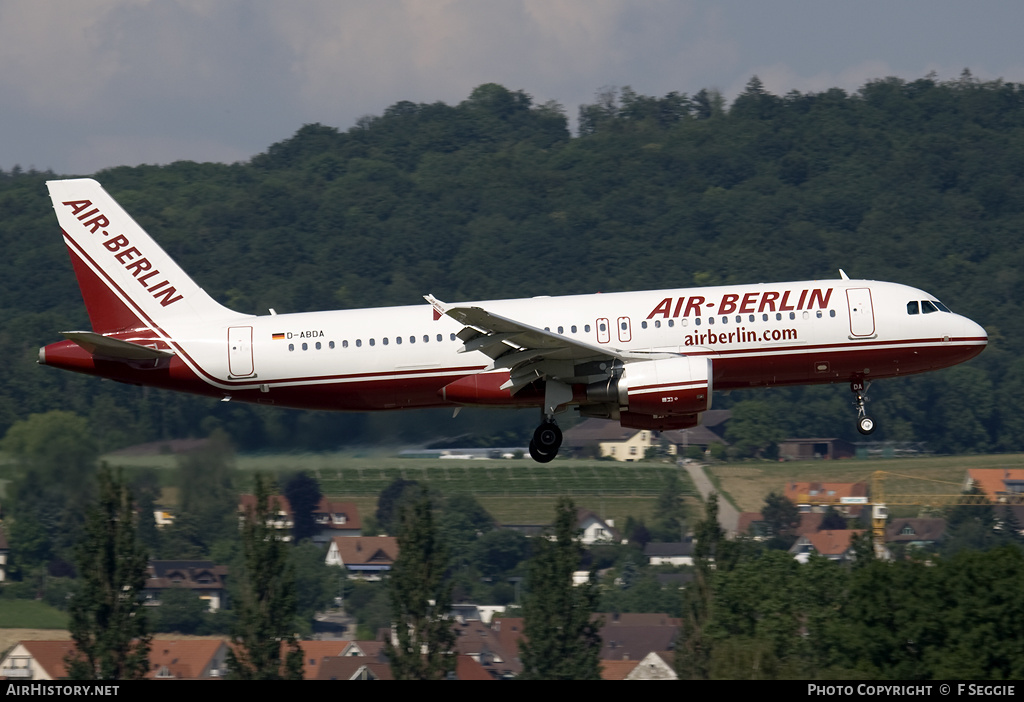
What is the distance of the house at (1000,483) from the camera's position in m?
115

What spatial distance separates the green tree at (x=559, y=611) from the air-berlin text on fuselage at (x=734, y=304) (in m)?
38.1

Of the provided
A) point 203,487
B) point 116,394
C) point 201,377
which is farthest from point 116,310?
point 116,394

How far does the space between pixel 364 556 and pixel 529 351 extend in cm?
7672

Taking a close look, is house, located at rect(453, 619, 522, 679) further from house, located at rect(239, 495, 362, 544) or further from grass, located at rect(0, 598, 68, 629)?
grass, located at rect(0, 598, 68, 629)

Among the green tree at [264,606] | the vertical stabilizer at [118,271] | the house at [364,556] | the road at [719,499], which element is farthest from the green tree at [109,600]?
the road at [719,499]

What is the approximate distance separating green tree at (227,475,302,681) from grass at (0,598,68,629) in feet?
80.7

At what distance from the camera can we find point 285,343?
128 ft

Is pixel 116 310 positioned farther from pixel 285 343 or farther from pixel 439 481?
pixel 439 481

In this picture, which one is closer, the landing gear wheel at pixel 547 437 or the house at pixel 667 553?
the landing gear wheel at pixel 547 437

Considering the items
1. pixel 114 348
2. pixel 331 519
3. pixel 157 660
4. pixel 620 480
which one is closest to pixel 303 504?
pixel 331 519

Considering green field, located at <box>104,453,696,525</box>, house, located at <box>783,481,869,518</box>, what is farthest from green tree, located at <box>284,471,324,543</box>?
house, located at <box>783,481,869,518</box>

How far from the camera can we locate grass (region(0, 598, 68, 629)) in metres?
91.1

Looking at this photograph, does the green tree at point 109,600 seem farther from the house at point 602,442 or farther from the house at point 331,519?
the house at point 602,442

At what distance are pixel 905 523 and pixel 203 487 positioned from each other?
80.3m
